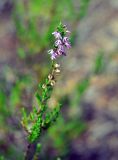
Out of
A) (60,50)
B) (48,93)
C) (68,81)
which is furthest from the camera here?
(68,81)

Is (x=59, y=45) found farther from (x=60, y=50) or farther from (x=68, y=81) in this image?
(x=68, y=81)

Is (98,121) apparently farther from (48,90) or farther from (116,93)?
(48,90)

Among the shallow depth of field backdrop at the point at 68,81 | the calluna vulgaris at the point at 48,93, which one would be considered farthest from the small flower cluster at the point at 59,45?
the shallow depth of field backdrop at the point at 68,81

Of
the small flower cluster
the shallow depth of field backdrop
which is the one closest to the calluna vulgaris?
the small flower cluster

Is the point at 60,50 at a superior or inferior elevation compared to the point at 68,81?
inferior

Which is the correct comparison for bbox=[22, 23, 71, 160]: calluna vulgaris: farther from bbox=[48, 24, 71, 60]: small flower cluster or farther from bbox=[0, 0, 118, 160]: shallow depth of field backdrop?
bbox=[0, 0, 118, 160]: shallow depth of field backdrop

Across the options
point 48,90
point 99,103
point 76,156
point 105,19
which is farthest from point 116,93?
point 48,90

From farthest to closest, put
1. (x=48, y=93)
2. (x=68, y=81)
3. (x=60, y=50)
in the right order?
(x=68, y=81) → (x=48, y=93) → (x=60, y=50)

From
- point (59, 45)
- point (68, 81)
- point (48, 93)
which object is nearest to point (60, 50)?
point (59, 45)
